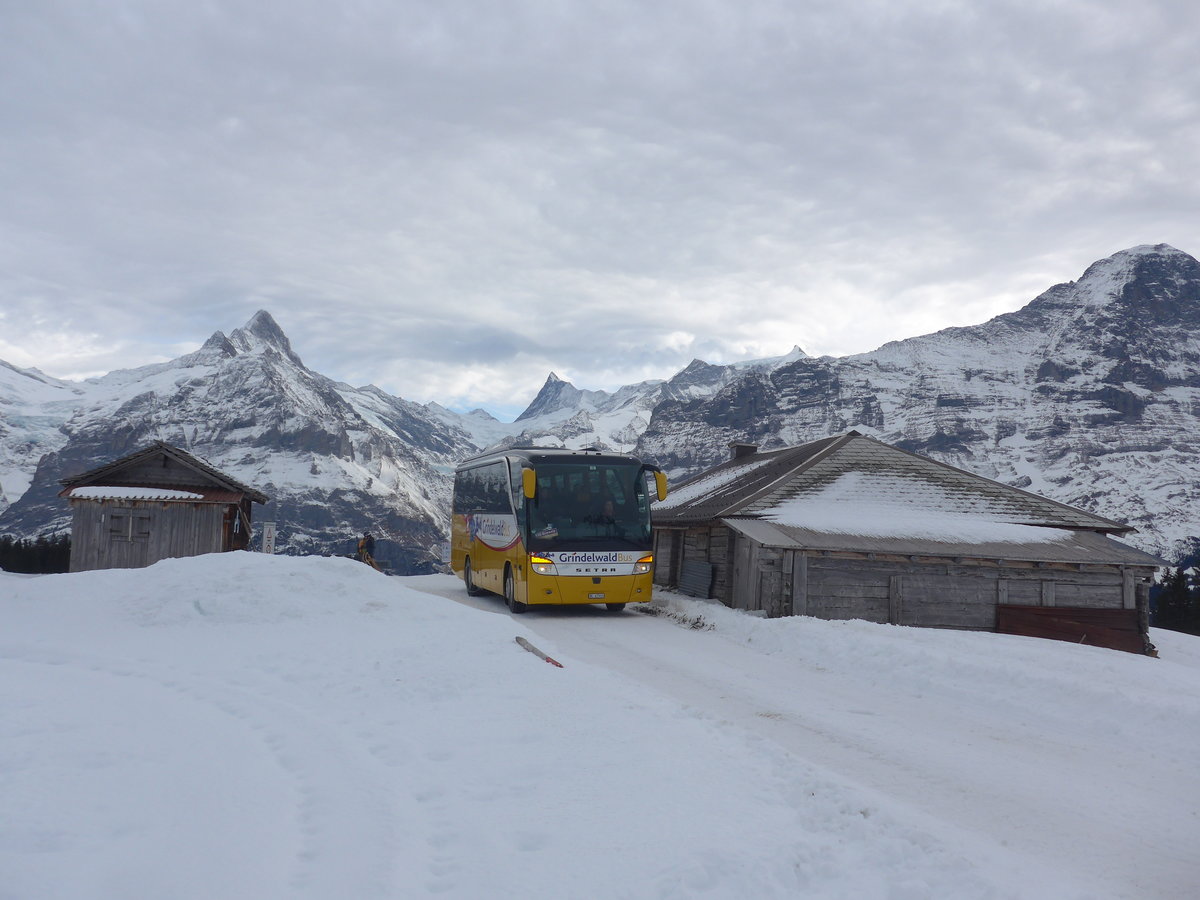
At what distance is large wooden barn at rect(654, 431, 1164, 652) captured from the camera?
2028 centimetres

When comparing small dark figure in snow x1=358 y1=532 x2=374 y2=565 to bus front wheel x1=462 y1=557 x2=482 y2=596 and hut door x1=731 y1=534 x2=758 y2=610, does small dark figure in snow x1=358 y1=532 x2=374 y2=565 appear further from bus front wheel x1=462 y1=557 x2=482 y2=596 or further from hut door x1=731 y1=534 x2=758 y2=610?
hut door x1=731 y1=534 x2=758 y2=610

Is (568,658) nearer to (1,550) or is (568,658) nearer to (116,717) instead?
(116,717)

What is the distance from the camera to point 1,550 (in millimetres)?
44594

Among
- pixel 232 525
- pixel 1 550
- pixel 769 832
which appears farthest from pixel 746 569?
pixel 1 550

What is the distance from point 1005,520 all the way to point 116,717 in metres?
24.3

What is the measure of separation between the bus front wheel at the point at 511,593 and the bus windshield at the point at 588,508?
1655 millimetres

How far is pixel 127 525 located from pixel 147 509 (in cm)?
84

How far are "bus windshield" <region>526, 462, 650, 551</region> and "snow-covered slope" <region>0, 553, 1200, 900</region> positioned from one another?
5342 millimetres

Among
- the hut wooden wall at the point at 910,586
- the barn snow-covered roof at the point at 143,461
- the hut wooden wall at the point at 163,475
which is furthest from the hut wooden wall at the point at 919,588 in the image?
the hut wooden wall at the point at 163,475

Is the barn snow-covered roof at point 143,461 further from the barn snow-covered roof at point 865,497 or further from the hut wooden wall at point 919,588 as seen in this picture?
the hut wooden wall at point 919,588

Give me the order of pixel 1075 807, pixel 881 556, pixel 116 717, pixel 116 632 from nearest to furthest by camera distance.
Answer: pixel 1075 807, pixel 116 717, pixel 116 632, pixel 881 556

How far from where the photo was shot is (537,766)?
6.67 metres

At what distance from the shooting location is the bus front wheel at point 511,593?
19.2 m

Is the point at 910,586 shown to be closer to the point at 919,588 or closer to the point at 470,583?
the point at 919,588
